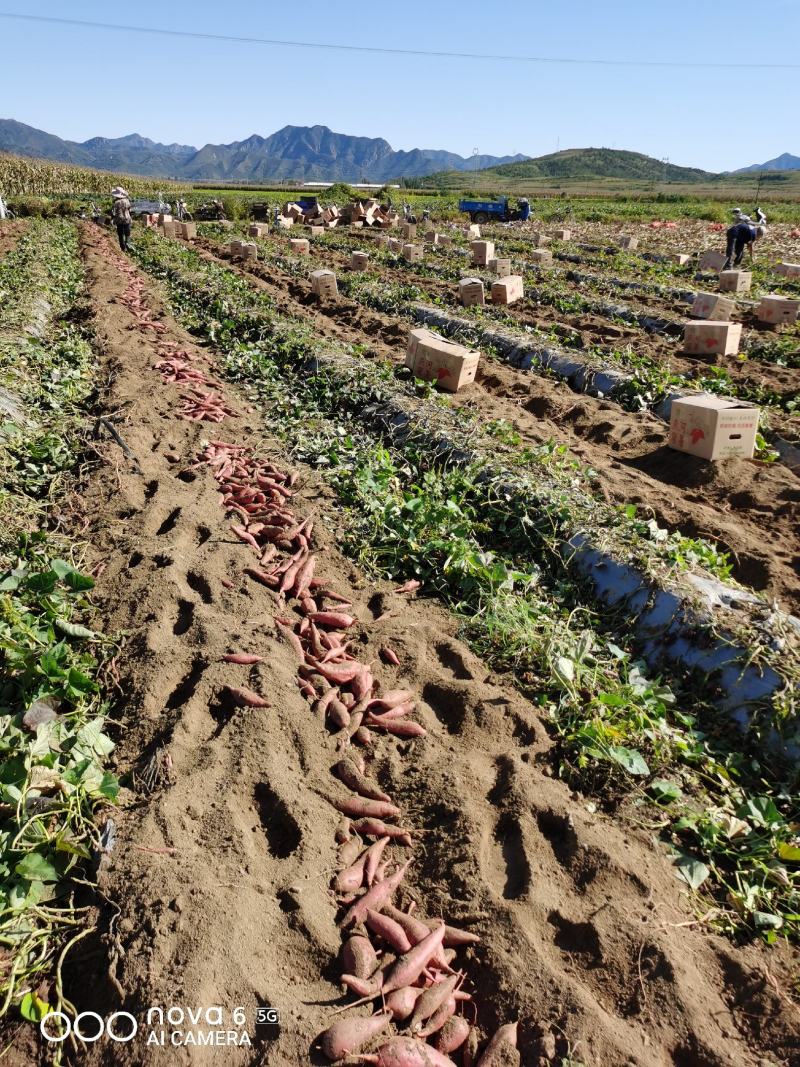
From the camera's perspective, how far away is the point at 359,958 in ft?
8.13

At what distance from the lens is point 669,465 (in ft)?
23.2

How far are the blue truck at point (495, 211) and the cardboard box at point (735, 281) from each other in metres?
23.1

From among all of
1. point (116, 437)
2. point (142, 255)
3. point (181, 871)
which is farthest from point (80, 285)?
point (181, 871)

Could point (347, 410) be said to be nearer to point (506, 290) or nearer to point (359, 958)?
point (359, 958)

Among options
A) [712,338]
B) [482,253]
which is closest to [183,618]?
[712,338]

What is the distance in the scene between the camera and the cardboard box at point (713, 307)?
12.1m

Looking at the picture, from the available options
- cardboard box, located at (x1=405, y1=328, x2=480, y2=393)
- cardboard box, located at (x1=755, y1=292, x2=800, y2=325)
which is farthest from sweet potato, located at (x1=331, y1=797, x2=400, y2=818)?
→ cardboard box, located at (x1=755, y1=292, x2=800, y2=325)

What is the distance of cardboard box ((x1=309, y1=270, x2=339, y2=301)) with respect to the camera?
48.3 feet

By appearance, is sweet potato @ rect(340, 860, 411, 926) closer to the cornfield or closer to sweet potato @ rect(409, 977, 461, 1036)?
sweet potato @ rect(409, 977, 461, 1036)

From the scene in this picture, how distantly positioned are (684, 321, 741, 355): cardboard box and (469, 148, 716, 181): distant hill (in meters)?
159

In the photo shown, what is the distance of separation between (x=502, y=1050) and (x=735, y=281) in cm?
1629

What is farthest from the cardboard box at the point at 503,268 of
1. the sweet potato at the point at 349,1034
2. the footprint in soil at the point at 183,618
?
the sweet potato at the point at 349,1034

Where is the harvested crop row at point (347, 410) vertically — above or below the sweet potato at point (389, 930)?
above

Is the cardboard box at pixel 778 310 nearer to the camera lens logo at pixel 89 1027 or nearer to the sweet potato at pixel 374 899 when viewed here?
the sweet potato at pixel 374 899
